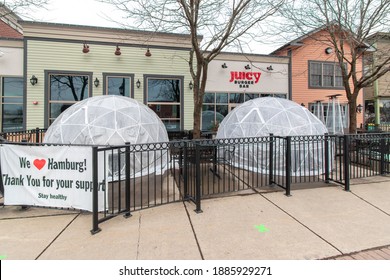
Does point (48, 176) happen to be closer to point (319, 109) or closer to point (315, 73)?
point (319, 109)

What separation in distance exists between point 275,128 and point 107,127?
563 centimetres

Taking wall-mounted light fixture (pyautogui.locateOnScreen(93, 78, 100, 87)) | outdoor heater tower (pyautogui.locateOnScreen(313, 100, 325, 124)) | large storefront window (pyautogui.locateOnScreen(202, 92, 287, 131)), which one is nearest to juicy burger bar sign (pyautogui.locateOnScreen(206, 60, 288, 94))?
large storefront window (pyautogui.locateOnScreen(202, 92, 287, 131))

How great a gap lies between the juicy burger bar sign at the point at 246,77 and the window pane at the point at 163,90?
81.9 inches

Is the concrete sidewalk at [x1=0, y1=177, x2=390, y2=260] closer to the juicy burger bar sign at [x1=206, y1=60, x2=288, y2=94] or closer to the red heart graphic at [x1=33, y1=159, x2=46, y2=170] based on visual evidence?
the red heart graphic at [x1=33, y1=159, x2=46, y2=170]

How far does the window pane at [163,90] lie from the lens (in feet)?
43.2

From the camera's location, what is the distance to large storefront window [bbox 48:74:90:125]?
11898mm

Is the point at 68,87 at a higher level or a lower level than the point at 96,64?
lower

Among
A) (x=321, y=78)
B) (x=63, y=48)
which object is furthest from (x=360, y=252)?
(x=321, y=78)

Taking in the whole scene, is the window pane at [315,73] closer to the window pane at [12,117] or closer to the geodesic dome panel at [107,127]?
the geodesic dome panel at [107,127]

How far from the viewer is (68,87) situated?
12.1 meters

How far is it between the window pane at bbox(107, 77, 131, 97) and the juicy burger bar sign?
4922 mm

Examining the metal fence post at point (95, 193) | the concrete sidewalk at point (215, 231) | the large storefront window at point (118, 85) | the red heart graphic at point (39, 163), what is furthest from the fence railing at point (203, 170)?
the large storefront window at point (118, 85)

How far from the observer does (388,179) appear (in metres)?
6.61

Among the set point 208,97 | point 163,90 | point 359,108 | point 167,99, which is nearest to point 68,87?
point 163,90
